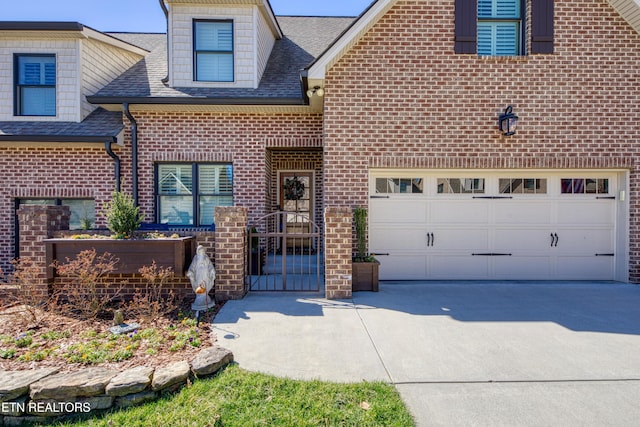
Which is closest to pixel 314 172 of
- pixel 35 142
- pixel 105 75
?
pixel 105 75

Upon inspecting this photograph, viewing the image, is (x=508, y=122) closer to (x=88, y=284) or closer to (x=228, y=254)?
(x=228, y=254)

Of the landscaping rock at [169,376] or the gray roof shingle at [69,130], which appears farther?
the gray roof shingle at [69,130]

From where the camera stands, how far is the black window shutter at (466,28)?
266 inches

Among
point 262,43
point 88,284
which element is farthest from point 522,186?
point 88,284

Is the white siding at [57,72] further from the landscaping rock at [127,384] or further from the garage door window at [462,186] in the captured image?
the garage door window at [462,186]

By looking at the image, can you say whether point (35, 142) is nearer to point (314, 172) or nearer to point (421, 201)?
point (314, 172)

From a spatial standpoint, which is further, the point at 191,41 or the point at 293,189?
the point at 293,189

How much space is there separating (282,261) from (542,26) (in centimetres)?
714

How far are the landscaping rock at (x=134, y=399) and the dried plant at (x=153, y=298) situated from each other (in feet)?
5.74

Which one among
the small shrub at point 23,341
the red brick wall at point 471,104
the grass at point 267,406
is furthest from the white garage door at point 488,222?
the small shrub at point 23,341

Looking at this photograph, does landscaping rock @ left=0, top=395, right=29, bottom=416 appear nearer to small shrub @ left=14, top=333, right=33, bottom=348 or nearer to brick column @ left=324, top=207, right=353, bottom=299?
small shrub @ left=14, top=333, right=33, bottom=348

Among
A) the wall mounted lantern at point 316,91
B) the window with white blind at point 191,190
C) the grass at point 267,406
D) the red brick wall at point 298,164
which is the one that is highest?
the wall mounted lantern at point 316,91

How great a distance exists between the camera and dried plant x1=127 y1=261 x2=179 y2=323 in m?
4.77

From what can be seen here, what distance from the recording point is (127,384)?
294 centimetres
